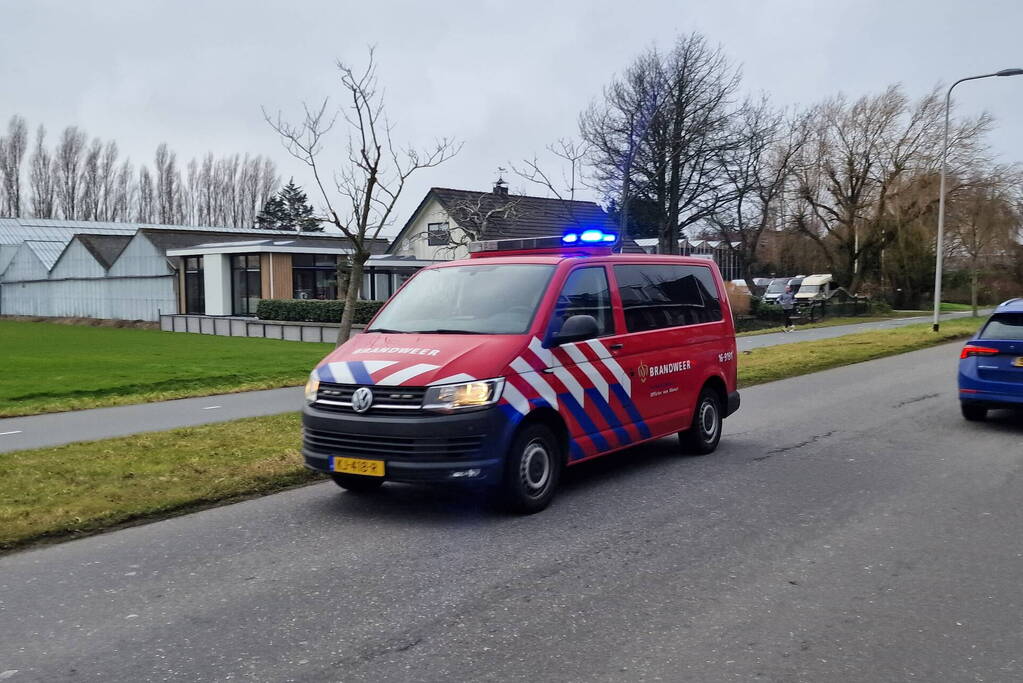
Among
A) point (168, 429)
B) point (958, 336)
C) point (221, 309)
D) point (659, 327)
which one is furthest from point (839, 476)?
point (221, 309)

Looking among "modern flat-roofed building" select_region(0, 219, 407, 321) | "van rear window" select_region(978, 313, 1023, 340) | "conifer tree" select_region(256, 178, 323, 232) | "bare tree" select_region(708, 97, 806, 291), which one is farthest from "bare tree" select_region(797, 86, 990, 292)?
"conifer tree" select_region(256, 178, 323, 232)

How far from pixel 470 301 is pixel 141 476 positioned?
10.6ft

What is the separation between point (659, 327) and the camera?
328 inches

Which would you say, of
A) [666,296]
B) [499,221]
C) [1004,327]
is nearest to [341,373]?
[666,296]

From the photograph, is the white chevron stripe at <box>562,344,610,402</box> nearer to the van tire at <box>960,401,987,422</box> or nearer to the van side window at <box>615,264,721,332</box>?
the van side window at <box>615,264,721,332</box>

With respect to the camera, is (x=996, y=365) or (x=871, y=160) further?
(x=871, y=160)

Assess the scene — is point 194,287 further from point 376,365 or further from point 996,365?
point 376,365

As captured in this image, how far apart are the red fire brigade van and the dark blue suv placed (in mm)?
3825

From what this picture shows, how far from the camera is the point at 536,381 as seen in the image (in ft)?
22.1

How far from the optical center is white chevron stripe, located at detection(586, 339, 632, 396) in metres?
7.45

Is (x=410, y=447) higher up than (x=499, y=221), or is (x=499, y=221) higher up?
(x=499, y=221)

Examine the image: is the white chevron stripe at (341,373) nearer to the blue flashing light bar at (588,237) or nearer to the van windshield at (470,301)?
the van windshield at (470,301)

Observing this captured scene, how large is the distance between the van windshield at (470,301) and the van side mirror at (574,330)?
0.84 ft

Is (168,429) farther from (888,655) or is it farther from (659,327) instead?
(888,655)
